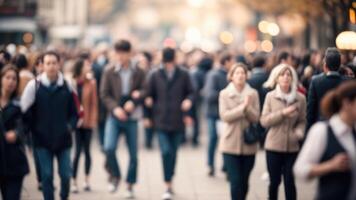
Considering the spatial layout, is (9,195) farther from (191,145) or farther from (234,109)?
(191,145)

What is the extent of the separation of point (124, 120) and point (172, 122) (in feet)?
2.27

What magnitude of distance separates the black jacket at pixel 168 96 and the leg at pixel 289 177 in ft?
8.60

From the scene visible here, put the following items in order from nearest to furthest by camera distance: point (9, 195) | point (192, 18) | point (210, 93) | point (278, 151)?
point (9, 195) < point (278, 151) < point (210, 93) < point (192, 18)

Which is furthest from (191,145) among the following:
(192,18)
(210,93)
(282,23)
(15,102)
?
(192,18)

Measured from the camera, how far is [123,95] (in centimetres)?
1256

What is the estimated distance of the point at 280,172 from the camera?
10.2 metres

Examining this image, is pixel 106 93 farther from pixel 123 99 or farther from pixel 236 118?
pixel 236 118

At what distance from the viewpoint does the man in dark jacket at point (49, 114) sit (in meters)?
10.0

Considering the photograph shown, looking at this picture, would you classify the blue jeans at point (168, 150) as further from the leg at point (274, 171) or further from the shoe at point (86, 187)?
the leg at point (274, 171)

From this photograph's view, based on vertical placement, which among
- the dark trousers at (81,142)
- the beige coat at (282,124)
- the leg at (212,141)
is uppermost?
the beige coat at (282,124)

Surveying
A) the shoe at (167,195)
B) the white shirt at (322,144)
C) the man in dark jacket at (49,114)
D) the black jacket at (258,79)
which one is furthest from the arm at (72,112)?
the black jacket at (258,79)

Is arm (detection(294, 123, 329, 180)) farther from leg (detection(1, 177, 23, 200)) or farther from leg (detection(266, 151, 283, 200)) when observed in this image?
leg (detection(266, 151, 283, 200))

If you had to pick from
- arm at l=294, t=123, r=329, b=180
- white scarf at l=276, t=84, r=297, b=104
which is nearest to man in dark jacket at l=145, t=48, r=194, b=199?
white scarf at l=276, t=84, r=297, b=104

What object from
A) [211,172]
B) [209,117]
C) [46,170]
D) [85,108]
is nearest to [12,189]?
[46,170]
